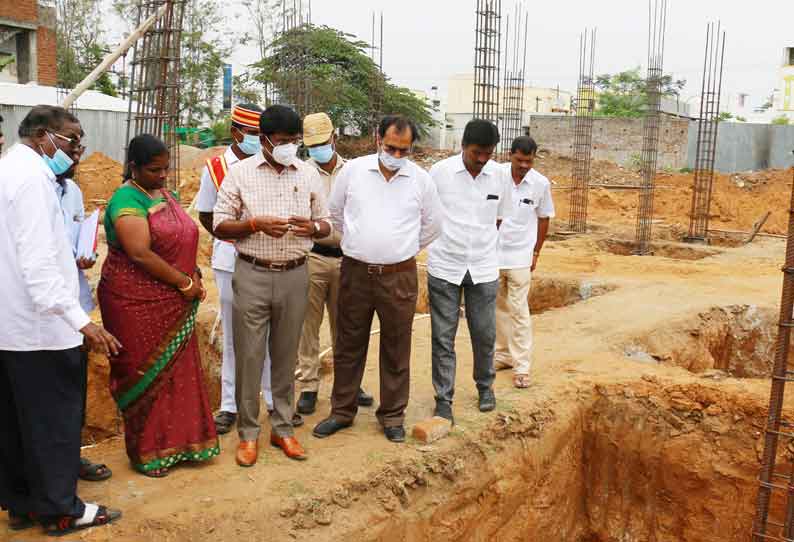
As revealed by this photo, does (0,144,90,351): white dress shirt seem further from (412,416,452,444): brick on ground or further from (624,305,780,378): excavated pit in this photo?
(624,305,780,378): excavated pit

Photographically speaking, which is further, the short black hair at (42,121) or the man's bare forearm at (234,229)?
the man's bare forearm at (234,229)

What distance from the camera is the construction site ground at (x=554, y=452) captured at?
3.86 metres

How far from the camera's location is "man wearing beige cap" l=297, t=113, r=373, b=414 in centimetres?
476

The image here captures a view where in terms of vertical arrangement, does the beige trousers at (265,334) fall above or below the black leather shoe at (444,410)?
above

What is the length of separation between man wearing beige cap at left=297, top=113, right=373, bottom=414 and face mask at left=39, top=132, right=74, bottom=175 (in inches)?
60.9

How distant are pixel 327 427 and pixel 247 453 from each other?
2.02 ft

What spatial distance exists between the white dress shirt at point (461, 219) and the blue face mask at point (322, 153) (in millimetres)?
664

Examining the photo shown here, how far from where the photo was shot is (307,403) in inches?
196

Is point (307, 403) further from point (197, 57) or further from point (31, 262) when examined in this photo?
point (197, 57)

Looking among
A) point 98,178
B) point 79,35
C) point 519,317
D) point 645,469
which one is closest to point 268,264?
point 519,317

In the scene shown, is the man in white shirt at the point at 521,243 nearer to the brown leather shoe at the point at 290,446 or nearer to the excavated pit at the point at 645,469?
the excavated pit at the point at 645,469

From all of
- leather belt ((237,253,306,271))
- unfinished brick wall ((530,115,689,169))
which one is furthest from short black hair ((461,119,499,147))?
unfinished brick wall ((530,115,689,169))

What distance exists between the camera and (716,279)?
425 inches

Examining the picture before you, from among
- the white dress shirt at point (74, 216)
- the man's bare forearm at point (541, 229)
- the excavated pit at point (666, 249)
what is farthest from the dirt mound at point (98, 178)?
the white dress shirt at point (74, 216)
